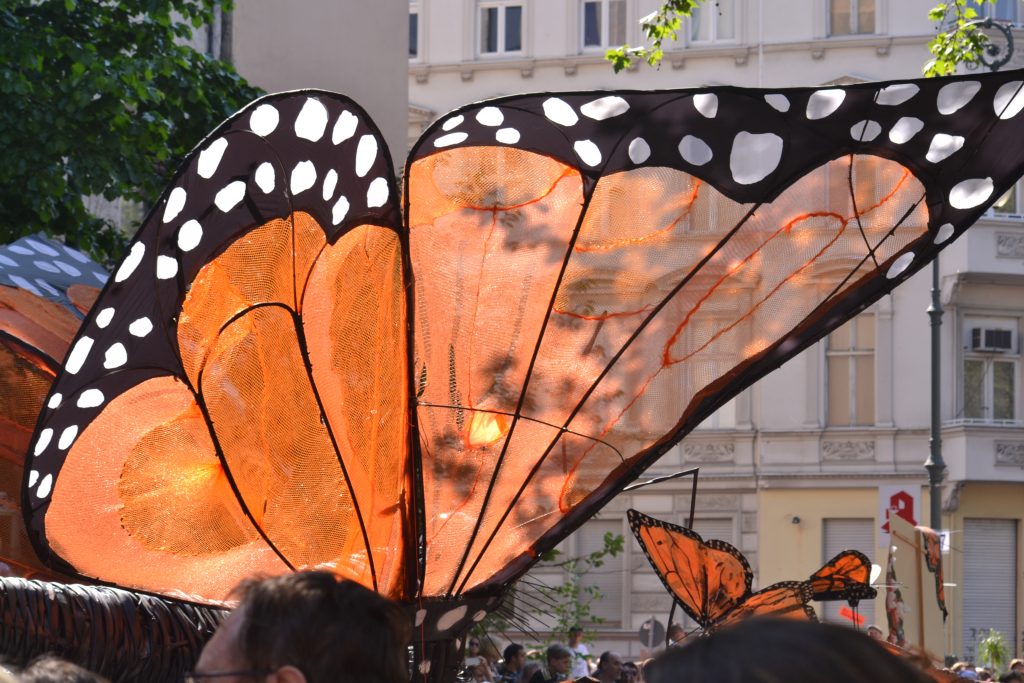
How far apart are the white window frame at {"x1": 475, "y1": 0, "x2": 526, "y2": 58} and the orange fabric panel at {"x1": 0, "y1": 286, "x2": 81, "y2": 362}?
23.1 m

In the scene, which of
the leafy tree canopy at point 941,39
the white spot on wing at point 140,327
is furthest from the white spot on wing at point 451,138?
the leafy tree canopy at point 941,39

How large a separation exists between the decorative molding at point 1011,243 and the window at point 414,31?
449 inches

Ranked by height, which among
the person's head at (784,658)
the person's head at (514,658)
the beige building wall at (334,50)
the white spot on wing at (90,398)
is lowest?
the person's head at (514,658)

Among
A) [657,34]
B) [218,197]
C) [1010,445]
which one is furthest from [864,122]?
A: [1010,445]

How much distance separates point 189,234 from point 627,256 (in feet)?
5.51

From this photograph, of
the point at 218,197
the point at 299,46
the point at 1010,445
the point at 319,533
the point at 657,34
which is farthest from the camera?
the point at 1010,445

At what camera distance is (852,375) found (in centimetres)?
2853

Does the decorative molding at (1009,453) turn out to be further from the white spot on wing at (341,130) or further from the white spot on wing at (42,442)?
the white spot on wing at (42,442)

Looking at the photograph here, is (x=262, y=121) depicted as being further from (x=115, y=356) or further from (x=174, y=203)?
(x=115, y=356)

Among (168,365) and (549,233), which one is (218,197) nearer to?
(168,365)

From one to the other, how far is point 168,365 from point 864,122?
269 cm

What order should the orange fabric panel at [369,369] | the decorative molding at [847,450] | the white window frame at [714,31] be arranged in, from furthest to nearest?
1. the white window frame at [714,31]
2. the decorative molding at [847,450]
3. the orange fabric panel at [369,369]

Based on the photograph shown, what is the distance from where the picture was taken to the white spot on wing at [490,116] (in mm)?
5746

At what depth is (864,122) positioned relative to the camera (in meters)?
5.90
